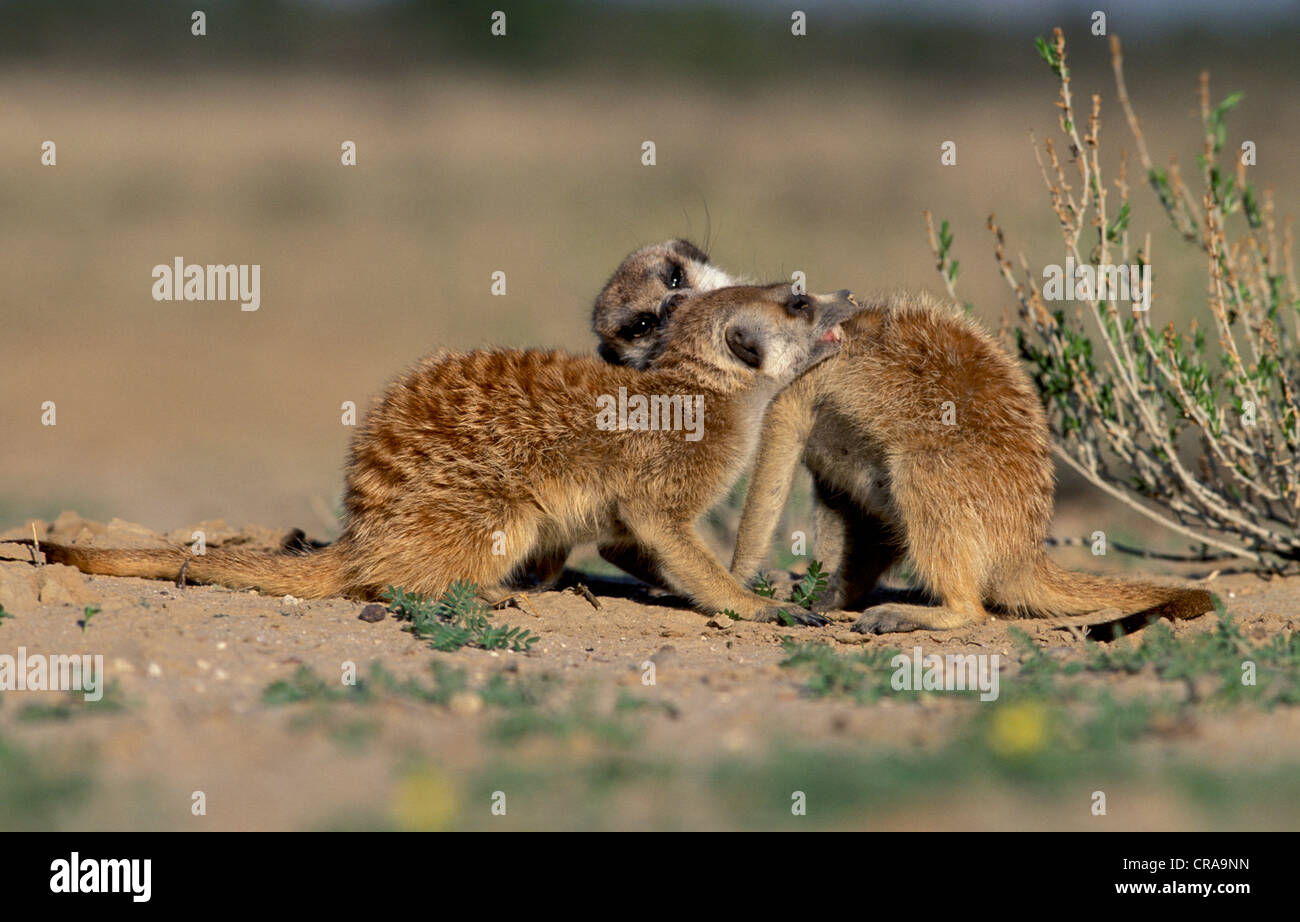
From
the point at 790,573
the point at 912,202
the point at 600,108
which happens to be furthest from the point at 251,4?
the point at 790,573

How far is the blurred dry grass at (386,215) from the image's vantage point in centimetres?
1478

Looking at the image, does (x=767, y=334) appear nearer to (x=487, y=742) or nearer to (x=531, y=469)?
(x=531, y=469)

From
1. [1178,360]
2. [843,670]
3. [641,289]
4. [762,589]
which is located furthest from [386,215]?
[843,670]

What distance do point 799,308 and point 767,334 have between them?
0.18 meters

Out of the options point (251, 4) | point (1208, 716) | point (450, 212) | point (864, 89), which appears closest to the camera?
point (1208, 716)

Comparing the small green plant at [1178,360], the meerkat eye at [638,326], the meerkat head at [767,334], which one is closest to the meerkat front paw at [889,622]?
the meerkat head at [767,334]

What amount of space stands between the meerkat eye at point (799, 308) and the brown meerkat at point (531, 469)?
1 cm

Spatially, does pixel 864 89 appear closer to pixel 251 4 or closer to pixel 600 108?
pixel 600 108

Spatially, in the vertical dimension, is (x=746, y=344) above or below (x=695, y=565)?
above

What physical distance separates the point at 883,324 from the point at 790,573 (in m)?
1.53

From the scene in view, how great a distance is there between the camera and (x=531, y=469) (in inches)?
204

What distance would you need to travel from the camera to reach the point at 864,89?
24.8m

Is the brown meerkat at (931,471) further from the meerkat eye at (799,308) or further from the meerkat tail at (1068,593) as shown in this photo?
the meerkat eye at (799,308)
